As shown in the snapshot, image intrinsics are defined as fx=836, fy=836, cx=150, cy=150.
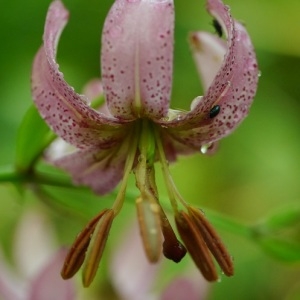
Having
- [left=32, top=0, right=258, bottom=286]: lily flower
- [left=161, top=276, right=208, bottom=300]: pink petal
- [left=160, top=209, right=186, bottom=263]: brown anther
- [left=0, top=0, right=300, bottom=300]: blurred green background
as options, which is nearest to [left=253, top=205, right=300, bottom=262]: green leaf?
[left=161, top=276, right=208, bottom=300]: pink petal

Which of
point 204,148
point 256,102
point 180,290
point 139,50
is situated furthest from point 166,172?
point 256,102

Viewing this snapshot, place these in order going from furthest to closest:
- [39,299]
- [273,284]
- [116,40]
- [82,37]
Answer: [82,37] → [273,284] → [39,299] → [116,40]

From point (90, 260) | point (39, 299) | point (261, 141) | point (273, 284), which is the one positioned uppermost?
point (90, 260)

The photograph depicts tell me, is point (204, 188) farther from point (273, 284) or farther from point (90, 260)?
point (90, 260)

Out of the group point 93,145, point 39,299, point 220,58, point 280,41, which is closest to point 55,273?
point 39,299

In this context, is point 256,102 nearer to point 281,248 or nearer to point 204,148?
point 281,248

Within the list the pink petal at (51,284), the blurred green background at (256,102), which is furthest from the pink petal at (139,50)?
the blurred green background at (256,102)

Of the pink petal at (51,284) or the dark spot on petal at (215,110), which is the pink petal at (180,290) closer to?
the pink petal at (51,284)
